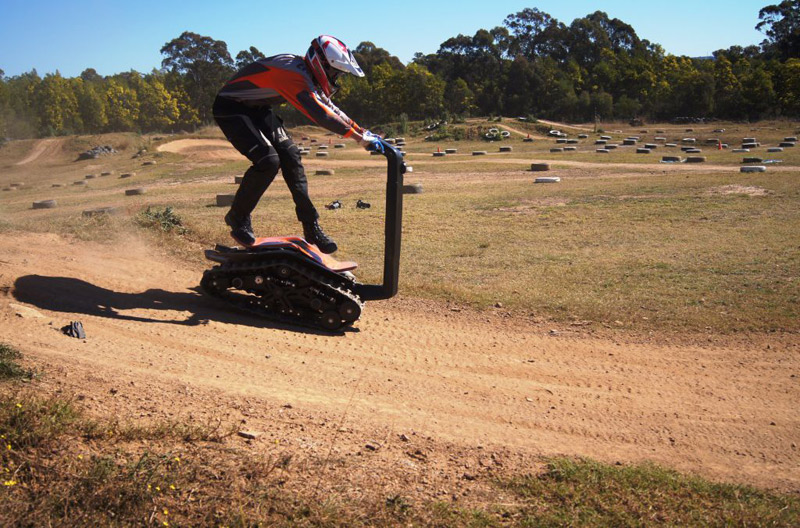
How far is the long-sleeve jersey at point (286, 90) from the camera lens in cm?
813

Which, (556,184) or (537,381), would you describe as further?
(556,184)

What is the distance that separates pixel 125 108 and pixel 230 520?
98709mm

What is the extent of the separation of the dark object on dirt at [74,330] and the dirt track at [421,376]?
14 cm

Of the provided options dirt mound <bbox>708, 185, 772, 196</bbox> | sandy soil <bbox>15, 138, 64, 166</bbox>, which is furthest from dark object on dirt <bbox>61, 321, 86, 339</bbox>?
sandy soil <bbox>15, 138, 64, 166</bbox>

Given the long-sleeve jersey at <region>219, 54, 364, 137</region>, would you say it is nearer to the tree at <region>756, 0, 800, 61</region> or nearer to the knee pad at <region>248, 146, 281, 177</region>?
the knee pad at <region>248, 146, 281, 177</region>

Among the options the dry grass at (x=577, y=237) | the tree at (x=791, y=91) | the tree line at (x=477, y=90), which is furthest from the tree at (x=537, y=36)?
the dry grass at (x=577, y=237)

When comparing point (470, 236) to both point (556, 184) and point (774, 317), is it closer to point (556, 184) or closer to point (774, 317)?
point (774, 317)

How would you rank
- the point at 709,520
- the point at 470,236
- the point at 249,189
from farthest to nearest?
the point at 470,236
the point at 249,189
the point at 709,520

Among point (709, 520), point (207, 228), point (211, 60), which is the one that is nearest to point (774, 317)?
→ point (709, 520)

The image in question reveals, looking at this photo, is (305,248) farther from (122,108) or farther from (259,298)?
(122,108)

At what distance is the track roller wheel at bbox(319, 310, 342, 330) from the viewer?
855 centimetres

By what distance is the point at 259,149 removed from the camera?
332 inches

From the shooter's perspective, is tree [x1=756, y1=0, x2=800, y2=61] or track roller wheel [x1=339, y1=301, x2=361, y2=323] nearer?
track roller wheel [x1=339, y1=301, x2=361, y2=323]

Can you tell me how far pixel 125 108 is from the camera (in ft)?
302
